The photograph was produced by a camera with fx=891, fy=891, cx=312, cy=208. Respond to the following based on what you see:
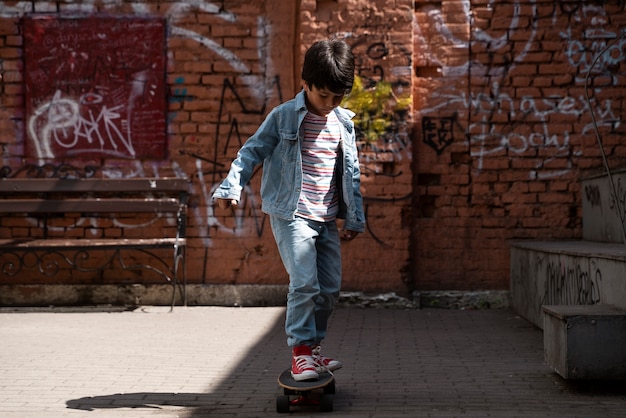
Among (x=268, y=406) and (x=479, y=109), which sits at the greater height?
(x=479, y=109)

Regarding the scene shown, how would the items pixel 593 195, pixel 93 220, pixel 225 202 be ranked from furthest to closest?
1. pixel 93 220
2. pixel 593 195
3. pixel 225 202

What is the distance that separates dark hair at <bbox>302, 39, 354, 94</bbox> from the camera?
4.37 meters

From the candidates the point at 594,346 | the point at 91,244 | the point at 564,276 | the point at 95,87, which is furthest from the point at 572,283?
the point at 95,87

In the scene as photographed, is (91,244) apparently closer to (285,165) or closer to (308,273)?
(285,165)

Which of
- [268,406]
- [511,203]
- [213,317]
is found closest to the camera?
[268,406]

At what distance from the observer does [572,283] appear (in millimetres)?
6184

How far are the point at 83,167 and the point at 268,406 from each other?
5006mm

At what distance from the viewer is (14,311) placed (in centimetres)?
840

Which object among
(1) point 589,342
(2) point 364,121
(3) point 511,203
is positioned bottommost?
(1) point 589,342

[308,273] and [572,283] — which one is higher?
[308,273]

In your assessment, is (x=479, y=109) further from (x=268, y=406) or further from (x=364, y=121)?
(x=268, y=406)

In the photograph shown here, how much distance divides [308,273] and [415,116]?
4.49 m

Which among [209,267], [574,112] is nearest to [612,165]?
[574,112]

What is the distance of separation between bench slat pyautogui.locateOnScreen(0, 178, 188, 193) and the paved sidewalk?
1219 millimetres
